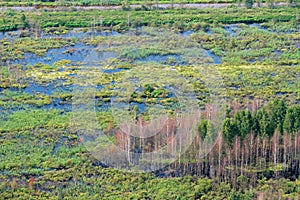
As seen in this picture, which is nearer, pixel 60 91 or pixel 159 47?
pixel 60 91

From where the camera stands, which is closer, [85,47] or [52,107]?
[52,107]

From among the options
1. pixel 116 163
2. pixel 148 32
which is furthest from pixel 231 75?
pixel 116 163

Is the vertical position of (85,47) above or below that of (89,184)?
above

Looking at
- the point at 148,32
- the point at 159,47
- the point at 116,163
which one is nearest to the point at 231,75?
the point at 159,47

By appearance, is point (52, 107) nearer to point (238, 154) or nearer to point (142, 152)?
point (142, 152)

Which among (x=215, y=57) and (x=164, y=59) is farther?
(x=215, y=57)

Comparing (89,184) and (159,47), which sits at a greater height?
(159,47)

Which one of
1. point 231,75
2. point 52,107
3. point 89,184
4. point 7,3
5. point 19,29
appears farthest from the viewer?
point 7,3

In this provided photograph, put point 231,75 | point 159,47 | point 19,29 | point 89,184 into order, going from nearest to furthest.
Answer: point 89,184, point 231,75, point 159,47, point 19,29

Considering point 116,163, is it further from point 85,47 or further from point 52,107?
point 85,47
